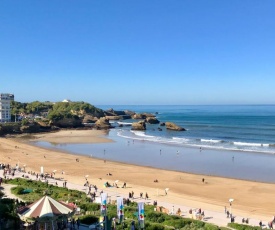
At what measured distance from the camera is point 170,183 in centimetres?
3300

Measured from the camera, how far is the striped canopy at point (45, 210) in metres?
15.0

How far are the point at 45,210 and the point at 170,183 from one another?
19464 millimetres

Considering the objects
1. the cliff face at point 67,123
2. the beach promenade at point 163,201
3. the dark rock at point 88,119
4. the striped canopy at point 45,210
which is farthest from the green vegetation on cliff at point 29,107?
the striped canopy at point 45,210

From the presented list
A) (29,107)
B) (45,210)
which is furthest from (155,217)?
(29,107)

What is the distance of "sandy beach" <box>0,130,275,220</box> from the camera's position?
26297mm

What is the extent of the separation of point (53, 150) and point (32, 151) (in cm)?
339

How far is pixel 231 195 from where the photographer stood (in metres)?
29.1

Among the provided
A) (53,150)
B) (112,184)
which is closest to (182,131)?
(53,150)

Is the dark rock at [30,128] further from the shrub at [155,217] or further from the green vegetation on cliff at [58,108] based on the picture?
the shrub at [155,217]

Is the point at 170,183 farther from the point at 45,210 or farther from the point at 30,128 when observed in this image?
the point at 30,128

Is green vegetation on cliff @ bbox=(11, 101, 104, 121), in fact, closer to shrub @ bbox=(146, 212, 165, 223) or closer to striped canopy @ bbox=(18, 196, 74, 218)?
shrub @ bbox=(146, 212, 165, 223)

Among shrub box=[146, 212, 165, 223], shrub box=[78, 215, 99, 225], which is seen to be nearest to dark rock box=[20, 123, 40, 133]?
shrub box=[78, 215, 99, 225]

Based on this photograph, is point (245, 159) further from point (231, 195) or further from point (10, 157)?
point (10, 157)

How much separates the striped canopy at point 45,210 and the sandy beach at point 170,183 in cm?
1232
